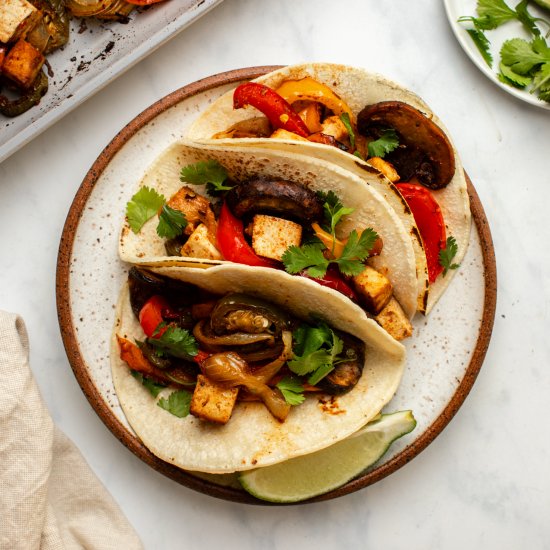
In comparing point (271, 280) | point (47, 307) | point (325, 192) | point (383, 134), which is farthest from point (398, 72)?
point (47, 307)

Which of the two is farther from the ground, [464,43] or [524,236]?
[464,43]

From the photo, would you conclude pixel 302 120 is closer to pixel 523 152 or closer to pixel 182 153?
pixel 182 153

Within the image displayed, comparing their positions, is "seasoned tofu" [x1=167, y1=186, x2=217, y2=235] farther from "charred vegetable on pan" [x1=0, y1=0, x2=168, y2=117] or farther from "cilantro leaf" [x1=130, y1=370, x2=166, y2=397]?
"charred vegetable on pan" [x1=0, y1=0, x2=168, y2=117]

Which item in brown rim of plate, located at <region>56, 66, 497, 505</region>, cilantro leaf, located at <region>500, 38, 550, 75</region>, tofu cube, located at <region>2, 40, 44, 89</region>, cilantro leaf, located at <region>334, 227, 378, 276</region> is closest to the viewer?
cilantro leaf, located at <region>334, 227, 378, 276</region>

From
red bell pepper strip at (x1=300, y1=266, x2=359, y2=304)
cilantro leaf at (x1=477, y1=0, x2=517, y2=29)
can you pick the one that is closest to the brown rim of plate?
red bell pepper strip at (x1=300, y1=266, x2=359, y2=304)

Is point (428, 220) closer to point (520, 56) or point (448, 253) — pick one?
point (448, 253)

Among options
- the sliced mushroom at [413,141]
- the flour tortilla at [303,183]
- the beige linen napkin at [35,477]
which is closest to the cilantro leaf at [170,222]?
the flour tortilla at [303,183]
